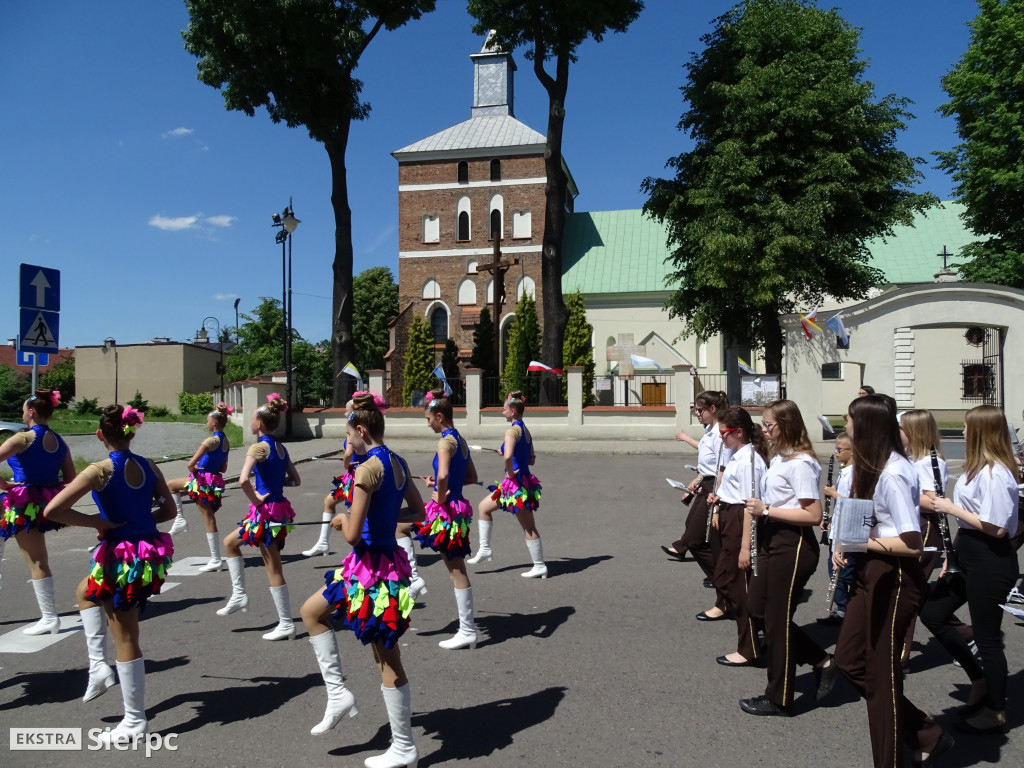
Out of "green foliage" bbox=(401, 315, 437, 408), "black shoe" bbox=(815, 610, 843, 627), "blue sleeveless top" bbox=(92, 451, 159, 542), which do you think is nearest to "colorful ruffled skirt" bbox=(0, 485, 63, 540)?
"blue sleeveless top" bbox=(92, 451, 159, 542)

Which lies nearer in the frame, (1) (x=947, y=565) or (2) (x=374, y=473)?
(2) (x=374, y=473)

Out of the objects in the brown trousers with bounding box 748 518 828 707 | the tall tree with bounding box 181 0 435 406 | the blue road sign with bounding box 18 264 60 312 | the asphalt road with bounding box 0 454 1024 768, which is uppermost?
the tall tree with bounding box 181 0 435 406

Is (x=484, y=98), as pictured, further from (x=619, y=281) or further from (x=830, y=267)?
(x=830, y=267)

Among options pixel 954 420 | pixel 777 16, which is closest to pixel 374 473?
pixel 777 16

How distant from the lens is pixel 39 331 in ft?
29.7

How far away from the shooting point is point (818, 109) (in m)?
24.2

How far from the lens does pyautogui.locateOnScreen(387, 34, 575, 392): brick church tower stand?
134 feet

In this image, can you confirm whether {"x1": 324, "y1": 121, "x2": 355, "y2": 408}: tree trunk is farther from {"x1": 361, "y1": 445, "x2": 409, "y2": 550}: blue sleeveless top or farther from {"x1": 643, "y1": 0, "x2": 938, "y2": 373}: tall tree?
{"x1": 361, "y1": 445, "x2": 409, "y2": 550}: blue sleeveless top

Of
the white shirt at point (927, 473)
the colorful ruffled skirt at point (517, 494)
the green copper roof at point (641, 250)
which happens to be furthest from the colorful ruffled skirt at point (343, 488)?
the green copper roof at point (641, 250)

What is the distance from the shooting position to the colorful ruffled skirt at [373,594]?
3814 millimetres

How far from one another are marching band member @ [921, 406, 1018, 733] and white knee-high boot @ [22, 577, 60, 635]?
21.2 feet

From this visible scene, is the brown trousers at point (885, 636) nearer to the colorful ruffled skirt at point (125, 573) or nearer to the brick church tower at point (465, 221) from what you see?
the colorful ruffled skirt at point (125, 573)

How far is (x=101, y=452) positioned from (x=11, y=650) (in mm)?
16888

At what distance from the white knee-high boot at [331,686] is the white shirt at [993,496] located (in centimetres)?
362
